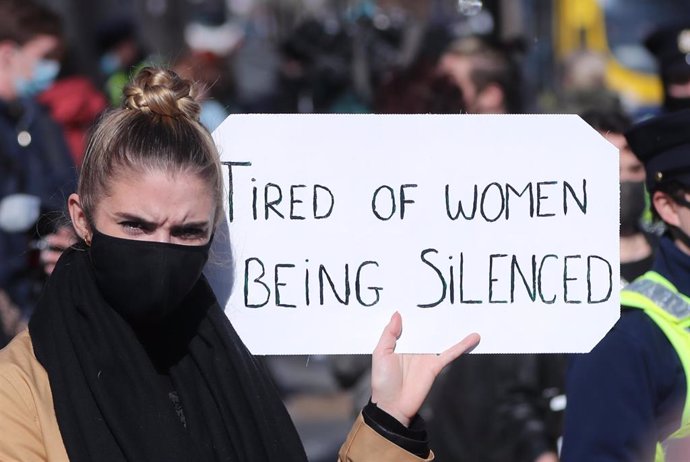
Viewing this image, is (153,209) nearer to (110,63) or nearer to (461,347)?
(461,347)

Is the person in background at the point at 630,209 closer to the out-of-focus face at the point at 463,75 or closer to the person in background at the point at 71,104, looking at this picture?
the out-of-focus face at the point at 463,75

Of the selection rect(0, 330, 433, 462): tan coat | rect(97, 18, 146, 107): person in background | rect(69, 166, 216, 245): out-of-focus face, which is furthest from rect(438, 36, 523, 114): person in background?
rect(0, 330, 433, 462): tan coat

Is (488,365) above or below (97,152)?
below

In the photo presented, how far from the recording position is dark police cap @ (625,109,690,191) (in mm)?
3479

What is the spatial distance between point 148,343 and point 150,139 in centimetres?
43

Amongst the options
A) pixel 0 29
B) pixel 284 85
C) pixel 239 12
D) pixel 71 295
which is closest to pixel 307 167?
pixel 71 295

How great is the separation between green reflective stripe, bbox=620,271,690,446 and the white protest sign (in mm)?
267

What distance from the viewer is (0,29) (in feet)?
21.2

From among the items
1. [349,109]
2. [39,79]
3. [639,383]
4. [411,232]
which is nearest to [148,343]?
[411,232]

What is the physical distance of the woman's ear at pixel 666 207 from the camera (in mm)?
3527

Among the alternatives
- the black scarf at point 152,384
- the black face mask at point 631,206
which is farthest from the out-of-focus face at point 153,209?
the black face mask at point 631,206

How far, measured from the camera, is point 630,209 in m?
4.84

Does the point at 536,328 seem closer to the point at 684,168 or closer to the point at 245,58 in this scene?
the point at 684,168

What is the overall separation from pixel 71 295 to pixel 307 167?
63 centimetres
